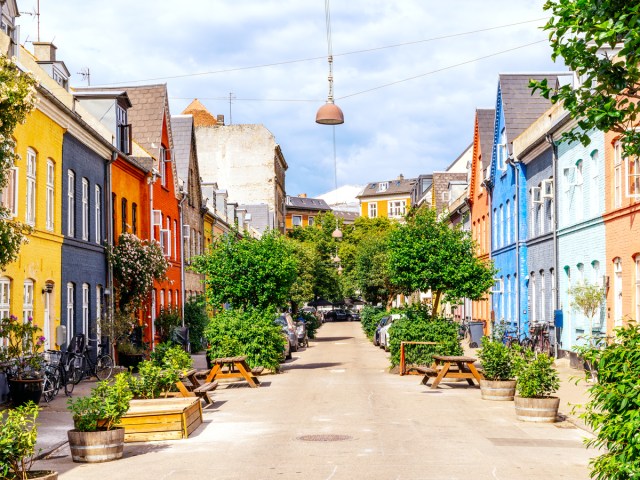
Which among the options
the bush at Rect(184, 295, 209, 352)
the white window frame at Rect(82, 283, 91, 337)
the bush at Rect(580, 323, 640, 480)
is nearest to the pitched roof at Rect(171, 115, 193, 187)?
the bush at Rect(184, 295, 209, 352)

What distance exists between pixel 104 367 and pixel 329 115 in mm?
12470

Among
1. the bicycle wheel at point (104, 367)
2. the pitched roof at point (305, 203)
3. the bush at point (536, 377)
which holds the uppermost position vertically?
the pitched roof at point (305, 203)

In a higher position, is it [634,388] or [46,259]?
[46,259]

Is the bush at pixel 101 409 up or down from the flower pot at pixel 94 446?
up

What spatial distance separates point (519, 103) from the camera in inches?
1443

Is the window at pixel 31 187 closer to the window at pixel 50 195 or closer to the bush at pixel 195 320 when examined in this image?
the window at pixel 50 195

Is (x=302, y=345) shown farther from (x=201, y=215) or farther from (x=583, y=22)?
(x=583, y=22)

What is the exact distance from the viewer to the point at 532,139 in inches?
1233

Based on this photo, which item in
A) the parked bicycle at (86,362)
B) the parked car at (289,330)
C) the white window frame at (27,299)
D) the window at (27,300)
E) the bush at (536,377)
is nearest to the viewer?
the bush at (536,377)

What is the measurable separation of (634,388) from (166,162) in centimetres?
3221

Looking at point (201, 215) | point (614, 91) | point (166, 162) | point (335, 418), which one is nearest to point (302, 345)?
point (201, 215)

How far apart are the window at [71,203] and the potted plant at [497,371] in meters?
11.9

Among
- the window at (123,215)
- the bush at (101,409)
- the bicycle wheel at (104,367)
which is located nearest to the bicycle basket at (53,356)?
the bicycle wheel at (104,367)

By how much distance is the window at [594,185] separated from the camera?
24031mm
